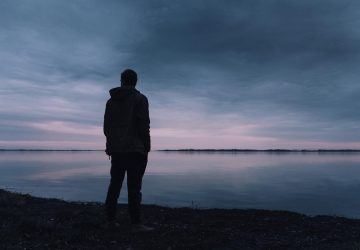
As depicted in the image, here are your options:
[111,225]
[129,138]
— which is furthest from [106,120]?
[111,225]

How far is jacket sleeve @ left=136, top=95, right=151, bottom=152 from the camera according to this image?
26.2 feet

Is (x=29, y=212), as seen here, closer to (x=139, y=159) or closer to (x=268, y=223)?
(x=139, y=159)

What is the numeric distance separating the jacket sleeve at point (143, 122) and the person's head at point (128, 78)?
0.50m

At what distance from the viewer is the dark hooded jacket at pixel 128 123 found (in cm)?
796

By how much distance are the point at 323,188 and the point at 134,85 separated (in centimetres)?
A: 3867

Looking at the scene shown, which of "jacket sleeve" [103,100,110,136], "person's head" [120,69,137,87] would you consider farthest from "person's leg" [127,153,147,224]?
"person's head" [120,69,137,87]

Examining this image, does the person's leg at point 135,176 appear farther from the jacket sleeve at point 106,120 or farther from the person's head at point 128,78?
the person's head at point 128,78

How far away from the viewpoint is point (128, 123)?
800cm

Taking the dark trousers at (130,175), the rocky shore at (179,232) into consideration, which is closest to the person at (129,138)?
the dark trousers at (130,175)

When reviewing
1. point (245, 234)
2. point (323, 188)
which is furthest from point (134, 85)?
point (323, 188)

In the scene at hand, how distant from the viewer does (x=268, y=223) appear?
31.7ft

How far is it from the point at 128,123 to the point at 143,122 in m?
0.30

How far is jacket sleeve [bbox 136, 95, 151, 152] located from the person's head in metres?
0.50

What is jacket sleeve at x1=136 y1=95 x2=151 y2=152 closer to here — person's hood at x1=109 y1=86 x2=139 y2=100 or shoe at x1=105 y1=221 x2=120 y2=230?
person's hood at x1=109 y1=86 x2=139 y2=100
